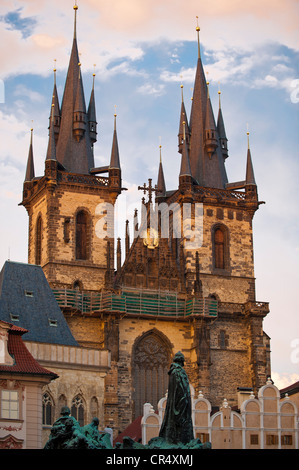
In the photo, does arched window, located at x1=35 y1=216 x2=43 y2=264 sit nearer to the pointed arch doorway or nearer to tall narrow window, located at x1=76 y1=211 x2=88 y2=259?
tall narrow window, located at x1=76 y1=211 x2=88 y2=259

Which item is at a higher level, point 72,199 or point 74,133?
point 74,133

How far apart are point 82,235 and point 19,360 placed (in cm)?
2456

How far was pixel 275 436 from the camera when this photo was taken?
50969mm

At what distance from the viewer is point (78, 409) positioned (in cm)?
5028

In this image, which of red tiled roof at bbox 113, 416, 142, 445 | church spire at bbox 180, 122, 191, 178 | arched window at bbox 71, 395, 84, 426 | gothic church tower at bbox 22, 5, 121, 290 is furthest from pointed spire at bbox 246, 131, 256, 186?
arched window at bbox 71, 395, 84, 426

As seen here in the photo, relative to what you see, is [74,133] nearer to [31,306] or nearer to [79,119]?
[79,119]

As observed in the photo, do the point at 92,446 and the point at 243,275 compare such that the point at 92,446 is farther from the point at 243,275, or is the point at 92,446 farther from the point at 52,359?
the point at 243,275

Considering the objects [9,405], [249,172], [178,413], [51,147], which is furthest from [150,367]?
[178,413]

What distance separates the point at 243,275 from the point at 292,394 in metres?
13.2

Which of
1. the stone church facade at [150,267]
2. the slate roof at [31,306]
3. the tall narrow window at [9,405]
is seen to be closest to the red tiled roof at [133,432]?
the stone church facade at [150,267]

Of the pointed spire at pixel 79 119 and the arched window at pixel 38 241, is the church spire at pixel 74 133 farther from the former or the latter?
the arched window at pixel 38 241

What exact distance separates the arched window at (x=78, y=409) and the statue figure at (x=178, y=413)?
22.7 m

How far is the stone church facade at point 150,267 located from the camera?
62438mm

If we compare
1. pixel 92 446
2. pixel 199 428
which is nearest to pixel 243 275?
pixel 199 428
